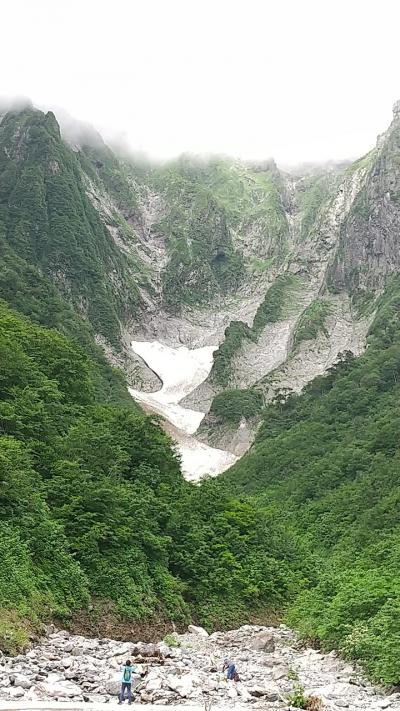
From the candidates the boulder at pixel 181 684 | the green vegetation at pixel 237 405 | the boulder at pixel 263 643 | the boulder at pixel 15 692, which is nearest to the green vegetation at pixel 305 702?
the boulder at pixel 181 684

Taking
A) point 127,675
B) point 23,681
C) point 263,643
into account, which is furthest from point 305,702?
point 263,643

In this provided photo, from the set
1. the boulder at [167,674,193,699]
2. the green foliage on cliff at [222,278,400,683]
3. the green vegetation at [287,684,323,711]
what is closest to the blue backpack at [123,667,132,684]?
the boulder at [167,674,193,699]

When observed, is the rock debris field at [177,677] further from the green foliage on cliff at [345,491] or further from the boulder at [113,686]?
the green foliage on cliff at [345,491]

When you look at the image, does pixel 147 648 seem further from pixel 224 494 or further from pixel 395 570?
pixel 224 494

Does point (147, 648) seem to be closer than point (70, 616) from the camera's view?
Yes

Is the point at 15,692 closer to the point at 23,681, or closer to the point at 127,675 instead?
the point at 23,681

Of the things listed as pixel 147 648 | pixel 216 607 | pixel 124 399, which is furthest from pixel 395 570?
pixel 124 399

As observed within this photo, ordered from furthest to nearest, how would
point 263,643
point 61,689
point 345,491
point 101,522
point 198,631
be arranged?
point 345,491 < point 198,631 < point 101,522 < point 263,643 < point 61,689
